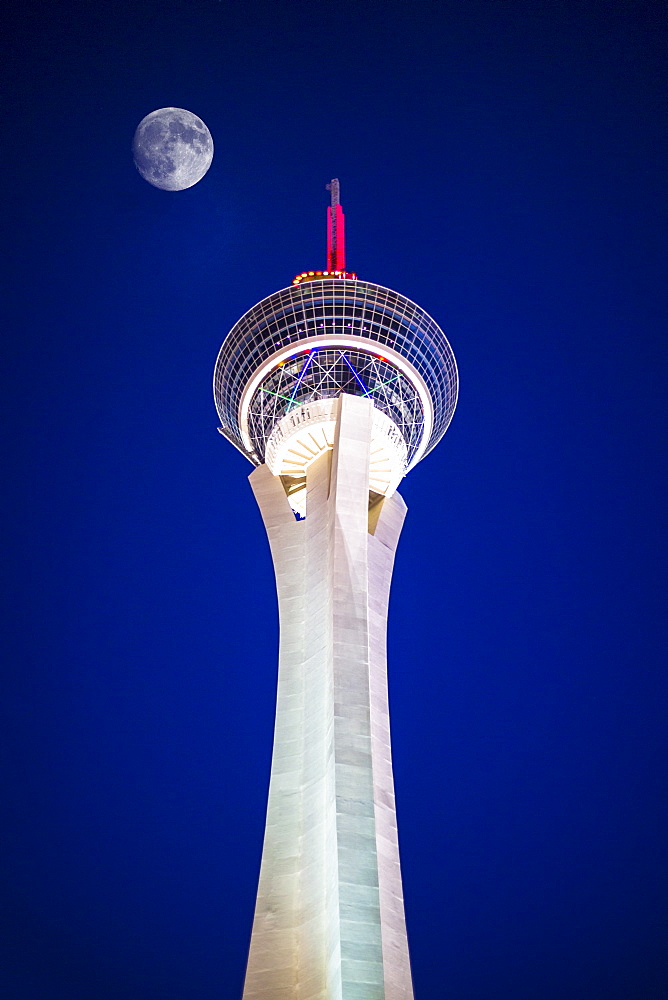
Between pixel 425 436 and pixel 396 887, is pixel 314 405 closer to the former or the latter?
pixel 425 436

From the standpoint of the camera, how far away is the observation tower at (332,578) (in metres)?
29.8

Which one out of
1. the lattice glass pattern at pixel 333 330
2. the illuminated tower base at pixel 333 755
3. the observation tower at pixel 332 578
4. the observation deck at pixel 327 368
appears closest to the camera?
the illuminated tower base at pixel 333 755

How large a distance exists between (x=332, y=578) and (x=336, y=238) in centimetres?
2174

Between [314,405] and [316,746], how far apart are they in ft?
51.1

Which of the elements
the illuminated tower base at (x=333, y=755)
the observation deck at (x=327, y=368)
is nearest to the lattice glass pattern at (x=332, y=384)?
the observation deck at (x=327, y=368)

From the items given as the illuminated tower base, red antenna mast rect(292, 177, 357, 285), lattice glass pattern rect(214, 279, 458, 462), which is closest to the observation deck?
lattice glass pattern rect(214, 279, 458, 462)

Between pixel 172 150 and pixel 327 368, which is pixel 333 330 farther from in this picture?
pixel 172 150

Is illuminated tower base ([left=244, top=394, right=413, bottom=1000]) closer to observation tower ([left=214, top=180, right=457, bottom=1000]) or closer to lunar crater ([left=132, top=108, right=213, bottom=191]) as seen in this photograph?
observation tower ([left=214, top=180, right=457, bottom=1000])

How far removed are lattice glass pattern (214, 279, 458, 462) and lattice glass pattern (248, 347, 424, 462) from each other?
813 millimetres

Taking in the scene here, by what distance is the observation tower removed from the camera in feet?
97.7

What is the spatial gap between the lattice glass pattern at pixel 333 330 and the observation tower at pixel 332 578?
0.22ft

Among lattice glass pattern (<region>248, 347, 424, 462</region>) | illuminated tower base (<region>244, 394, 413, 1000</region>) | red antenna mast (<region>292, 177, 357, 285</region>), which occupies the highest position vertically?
red antenna mast (<region>292, 177, 357, 285</region>)

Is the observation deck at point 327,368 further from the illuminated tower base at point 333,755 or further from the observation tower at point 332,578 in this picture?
the illuminated tower base at point 333,755

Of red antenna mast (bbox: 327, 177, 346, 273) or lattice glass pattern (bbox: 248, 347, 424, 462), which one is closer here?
lattice glass pattern (bbox: 248, 347, 424, 462)
